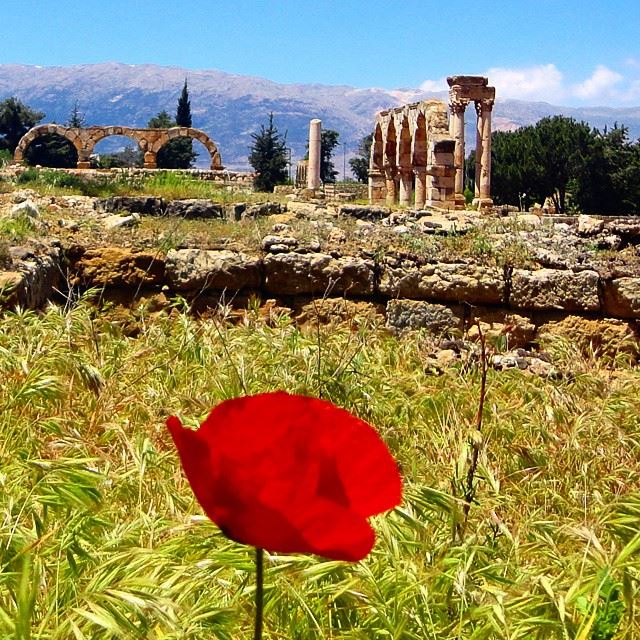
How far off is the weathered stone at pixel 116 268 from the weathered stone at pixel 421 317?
227 centimetres

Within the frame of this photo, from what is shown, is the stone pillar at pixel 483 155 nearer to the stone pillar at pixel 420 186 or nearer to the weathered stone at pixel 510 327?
the stone pillar at pixel 420 186

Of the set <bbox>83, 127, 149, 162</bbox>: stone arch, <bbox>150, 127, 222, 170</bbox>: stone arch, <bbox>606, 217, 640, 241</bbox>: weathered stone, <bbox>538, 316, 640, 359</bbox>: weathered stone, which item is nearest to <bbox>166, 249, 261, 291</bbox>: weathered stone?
<bbox>538, 316, 640, 359</bbox>: weathered stone

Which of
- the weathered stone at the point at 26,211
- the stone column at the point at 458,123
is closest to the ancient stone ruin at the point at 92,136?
the stone column at the point at 458,123

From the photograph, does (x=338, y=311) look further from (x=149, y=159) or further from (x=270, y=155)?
(x=270, y=155)

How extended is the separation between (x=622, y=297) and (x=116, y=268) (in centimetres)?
486

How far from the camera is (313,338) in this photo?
20.6 ft

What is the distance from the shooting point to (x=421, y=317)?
787 centimetres

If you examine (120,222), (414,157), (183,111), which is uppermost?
(183,111)

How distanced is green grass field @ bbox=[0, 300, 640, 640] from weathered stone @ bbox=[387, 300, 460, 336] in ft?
6.48

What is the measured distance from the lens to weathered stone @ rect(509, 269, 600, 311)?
794 centimetres

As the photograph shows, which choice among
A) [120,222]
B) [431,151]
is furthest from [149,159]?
[120,222]

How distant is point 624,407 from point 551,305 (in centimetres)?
331

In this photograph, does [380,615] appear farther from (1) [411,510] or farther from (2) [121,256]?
(2) [121,256]

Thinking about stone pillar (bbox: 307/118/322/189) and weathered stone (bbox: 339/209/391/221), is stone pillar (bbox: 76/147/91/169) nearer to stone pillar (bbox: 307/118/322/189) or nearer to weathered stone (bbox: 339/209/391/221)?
stone pillar (bbox: 307/118/322/189)
